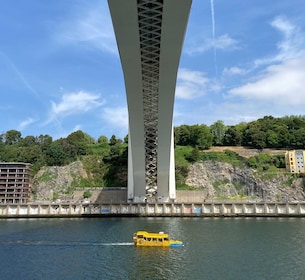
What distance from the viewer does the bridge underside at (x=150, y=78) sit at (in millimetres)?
13570

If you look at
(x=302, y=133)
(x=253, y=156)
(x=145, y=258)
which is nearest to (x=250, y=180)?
(x=253, y=156)

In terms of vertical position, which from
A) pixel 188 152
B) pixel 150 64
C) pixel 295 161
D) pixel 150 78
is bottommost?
pixel 295 161

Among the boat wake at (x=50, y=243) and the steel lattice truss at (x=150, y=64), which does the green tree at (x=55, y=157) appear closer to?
the steel lattice truss at (x=150, y=64)

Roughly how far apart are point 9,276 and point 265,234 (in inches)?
648

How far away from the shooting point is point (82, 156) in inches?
2115

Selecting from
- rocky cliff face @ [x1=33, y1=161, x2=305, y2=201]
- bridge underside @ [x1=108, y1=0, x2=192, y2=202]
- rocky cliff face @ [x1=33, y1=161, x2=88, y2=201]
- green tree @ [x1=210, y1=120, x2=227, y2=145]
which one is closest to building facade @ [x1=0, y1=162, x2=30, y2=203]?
rocky cliff face @ [x1=33, y1=161, x2=88, y2=201]

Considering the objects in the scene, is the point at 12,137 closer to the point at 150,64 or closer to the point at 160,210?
the point at 160,210

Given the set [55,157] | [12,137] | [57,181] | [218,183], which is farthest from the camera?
[12,137]

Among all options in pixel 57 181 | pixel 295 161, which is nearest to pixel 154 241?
pixel 57 181

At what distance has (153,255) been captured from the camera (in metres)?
16.5

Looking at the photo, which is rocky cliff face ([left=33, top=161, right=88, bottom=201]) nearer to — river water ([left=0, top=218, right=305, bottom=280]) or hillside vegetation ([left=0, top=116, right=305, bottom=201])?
hillside vegetation ([left=0, top=116, right=305, bottom=201])

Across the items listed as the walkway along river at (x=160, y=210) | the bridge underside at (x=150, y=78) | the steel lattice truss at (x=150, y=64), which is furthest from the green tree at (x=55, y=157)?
the steel lattice truss at (x=150, y=64)

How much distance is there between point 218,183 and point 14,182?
1198 inches

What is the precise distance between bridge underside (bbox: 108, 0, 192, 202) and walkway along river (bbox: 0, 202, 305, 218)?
2.31m
